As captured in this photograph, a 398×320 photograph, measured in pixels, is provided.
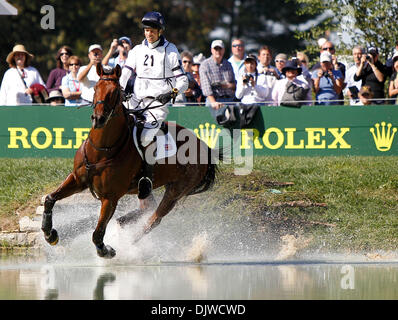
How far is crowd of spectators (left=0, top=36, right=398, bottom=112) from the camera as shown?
52.5ft

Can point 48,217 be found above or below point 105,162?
below

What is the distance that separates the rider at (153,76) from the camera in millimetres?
11250

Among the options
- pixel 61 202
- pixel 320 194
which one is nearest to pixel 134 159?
pixel 61 202

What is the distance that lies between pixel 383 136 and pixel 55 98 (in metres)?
6.06

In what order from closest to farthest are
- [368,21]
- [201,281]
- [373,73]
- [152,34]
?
[201,281]
[152,34]
[373,73]
[368,21]

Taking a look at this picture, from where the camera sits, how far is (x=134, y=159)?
10.9 m

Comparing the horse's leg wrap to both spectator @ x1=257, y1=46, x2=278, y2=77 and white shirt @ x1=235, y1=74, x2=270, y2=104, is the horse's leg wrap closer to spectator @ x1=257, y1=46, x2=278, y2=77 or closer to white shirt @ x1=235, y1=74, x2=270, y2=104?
white shirt @ x1=235, y1=74, x2=270, y2=104

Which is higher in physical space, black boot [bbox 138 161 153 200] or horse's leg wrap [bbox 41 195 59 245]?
black boot [bbox 138 161 153 200]

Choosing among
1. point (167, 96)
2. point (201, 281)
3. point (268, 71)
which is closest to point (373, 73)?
point (268, 71)

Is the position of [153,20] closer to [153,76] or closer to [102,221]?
[153,76]

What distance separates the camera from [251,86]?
16.0 meters

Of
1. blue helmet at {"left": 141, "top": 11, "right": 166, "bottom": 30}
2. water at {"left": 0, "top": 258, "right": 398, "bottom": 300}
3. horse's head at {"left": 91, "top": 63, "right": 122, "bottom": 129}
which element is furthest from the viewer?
blue helmet at {"left": 141, "top": 11, "right": 166, "bottom": 30}

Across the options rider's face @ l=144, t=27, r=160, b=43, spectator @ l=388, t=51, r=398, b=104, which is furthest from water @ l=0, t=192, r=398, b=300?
spectator @ l=388, t=51, r=398, b=104
